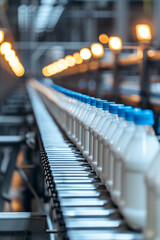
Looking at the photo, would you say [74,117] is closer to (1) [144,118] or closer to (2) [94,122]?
(2) [94,122]

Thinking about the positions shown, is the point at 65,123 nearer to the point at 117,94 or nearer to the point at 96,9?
the point at 117,94

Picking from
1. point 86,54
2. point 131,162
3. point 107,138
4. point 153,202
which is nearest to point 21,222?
point 107,138

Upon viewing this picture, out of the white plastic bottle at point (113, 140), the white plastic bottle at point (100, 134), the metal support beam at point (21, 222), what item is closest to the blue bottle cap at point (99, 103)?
the white plastic bottle at point (100, 134)

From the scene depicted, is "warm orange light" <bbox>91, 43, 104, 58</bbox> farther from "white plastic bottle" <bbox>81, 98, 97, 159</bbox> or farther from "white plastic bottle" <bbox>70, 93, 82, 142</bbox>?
"white plastic bottle" <bbox>81, 98, 97, 159</bbox>

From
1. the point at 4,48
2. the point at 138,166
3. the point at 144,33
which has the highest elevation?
the point at 4,48

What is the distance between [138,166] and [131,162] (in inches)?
0.8

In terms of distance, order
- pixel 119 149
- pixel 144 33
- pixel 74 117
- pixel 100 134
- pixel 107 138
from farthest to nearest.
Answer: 1. pixel 144 33
2. pixel 74 117
3. pixel 100 134
4. pixel 107 138
5. pixel 119 149

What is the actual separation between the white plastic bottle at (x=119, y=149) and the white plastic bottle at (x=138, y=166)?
7cm

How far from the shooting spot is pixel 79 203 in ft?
4.62

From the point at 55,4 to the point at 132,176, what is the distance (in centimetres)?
2436

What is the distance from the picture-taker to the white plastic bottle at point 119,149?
1.36 m

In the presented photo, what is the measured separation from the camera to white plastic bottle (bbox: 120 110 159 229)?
124 centimetres

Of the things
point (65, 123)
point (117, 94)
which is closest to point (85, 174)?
point (65, 123)

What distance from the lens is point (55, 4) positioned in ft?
81.5
